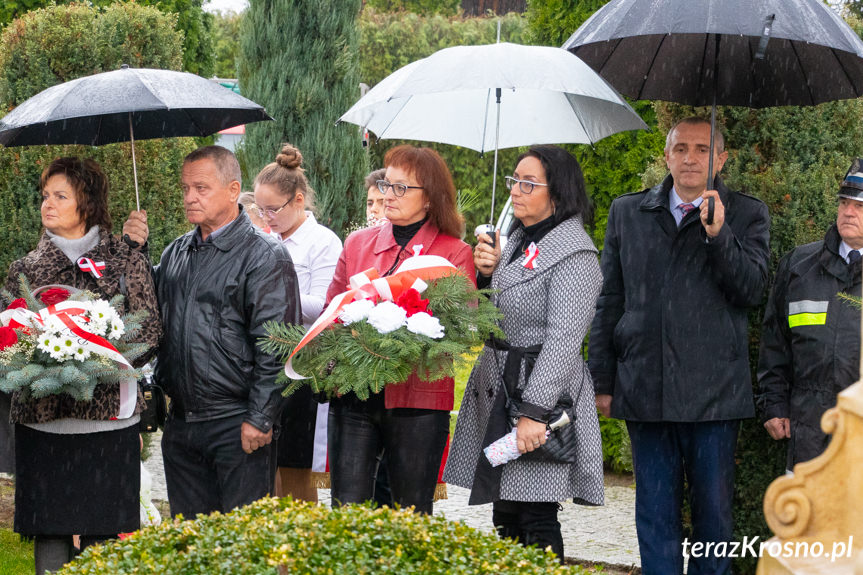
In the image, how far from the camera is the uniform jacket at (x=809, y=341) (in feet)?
15.0

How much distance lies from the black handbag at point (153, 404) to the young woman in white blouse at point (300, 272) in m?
0.89

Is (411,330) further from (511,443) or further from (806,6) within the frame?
(806,6)

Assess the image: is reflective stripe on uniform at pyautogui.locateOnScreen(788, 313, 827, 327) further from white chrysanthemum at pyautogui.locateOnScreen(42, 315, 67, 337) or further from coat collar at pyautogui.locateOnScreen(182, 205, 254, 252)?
white chrysanthemum at pyautogui.locateOnScreen(42, 315, 67, 337)

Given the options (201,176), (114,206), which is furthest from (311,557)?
(114,206)

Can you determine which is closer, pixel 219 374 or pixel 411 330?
pixel 411 330

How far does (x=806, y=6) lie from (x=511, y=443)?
219 centimetres

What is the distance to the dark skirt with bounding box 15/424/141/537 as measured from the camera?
185 inches

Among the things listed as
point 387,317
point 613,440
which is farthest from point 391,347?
point 613,440

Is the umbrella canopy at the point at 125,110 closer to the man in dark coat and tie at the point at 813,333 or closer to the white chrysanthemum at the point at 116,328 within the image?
the white chrysanthemum at the point at 116,328

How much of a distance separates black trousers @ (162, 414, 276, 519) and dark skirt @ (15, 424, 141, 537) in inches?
10.2

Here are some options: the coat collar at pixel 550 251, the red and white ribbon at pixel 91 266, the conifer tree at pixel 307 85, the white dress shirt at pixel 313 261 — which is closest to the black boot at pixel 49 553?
the red and white ribbon at pixel 91 266

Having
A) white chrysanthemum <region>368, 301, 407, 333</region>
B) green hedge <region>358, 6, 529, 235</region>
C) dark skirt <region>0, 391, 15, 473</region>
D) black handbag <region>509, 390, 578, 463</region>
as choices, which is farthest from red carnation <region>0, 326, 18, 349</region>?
green hedge <region>358, 6, 529, 235</region>

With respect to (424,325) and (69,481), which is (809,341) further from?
(69,481)

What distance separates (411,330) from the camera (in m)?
4.06
